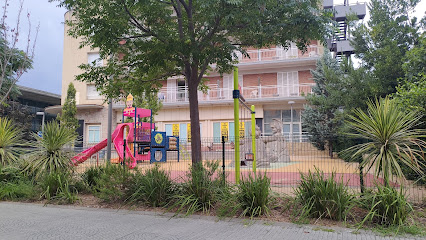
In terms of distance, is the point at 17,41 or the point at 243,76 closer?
the point at 17,41

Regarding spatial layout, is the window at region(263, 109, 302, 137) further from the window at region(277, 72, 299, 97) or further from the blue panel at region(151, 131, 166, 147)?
the blue panel at region(151, 131, 166, 147)

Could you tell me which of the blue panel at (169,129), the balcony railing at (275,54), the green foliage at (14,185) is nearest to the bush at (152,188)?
the green foliage at (14,185)

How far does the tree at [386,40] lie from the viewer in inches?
588

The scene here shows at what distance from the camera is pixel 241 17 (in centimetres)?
745

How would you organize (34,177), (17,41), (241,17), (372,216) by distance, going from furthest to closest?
(17,41), (34,177), (241,17), (372,216)

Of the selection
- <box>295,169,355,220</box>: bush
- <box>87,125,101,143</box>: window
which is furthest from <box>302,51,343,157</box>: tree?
<box>87,125,101,143</box>: window

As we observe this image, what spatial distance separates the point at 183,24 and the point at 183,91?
72.8ft

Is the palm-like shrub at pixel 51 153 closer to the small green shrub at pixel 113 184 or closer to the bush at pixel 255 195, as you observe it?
the small green shrub at pixel 113 184

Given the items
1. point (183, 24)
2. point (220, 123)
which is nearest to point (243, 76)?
point (220, 123)

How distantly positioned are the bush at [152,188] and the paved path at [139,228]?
0.49 meters

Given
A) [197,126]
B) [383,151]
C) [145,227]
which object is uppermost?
[197,126]

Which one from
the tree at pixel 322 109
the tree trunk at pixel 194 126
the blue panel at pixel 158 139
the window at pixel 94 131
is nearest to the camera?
the tree trunk at pixel 194 126

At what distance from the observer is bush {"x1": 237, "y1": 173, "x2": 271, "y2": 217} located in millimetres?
6680

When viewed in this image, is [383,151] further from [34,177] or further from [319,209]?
[34,177]
